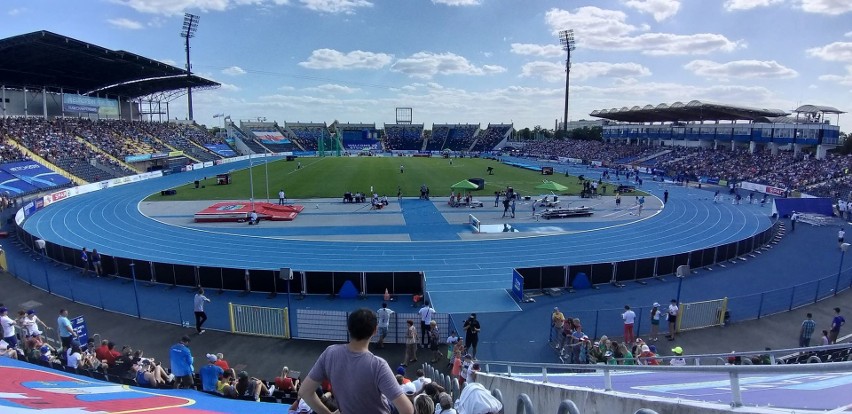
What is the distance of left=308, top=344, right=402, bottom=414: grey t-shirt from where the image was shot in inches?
122

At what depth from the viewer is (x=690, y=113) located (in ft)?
236

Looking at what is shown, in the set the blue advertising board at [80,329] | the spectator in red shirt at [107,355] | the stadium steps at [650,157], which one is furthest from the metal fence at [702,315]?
the stadium steps at [650,157]

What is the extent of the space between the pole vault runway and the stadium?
0.17m

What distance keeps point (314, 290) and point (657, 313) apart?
11.8 meters

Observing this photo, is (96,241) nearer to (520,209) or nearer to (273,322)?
(273,322)

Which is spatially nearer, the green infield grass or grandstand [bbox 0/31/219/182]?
the green infield grass

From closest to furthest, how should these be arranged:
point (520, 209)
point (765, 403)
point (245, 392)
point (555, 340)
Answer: point (765, 403) → point (245, 392) → point (555, 340) → point (520, 209)

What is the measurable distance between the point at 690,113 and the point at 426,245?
209 feet

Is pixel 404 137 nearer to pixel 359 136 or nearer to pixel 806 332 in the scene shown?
pixel 359 136

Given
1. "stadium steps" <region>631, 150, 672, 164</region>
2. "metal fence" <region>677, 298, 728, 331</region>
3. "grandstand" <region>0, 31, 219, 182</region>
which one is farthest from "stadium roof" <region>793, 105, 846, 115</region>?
"grandstand" <region>0, 31, 219, 182</region>

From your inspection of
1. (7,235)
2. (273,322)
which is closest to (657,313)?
(273,322)

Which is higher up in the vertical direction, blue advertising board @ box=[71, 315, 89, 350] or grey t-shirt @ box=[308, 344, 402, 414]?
grey t-shirt @ box=[308, 344, 402, 414]

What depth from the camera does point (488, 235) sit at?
89.2 ft

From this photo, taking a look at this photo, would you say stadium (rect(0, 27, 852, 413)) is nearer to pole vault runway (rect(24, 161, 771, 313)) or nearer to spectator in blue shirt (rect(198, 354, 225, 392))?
pole vault runway (rect(24, 161, 771, 313))
